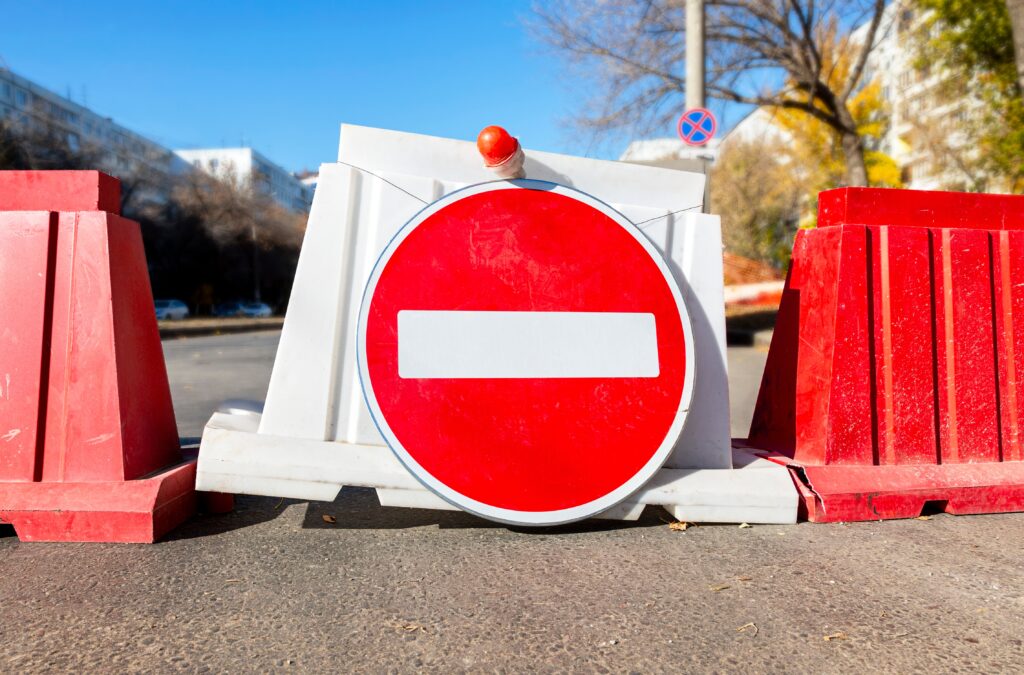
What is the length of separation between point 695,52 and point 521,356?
33.1 ft

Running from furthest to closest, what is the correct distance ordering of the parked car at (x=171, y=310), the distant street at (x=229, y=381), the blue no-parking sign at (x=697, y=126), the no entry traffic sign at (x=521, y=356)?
1. the parked car at (x=171, y=310)
2. the blue no-parking sign at (x=697, y=126)
3. the distant street at (x=229, y=381)
4. the no entry traffic sign at (x=521, y=356)

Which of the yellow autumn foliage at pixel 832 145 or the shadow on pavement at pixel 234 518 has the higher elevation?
the yellow autumn foliage at pixel 832 145

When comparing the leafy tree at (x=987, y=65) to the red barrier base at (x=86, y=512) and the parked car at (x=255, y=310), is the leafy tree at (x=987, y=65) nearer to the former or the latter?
the red barrier base at (x=86, y=512)

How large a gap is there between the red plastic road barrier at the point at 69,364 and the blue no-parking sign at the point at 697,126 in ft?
29.7

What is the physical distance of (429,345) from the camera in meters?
2.50

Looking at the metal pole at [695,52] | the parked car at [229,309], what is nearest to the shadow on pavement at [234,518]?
the metal pole at [695,52]

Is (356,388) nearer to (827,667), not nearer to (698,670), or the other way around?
(698,670)

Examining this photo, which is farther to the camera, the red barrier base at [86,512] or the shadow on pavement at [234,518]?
the shadow on pavement at [234,518]

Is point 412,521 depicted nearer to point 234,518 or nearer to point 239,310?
point 234,518

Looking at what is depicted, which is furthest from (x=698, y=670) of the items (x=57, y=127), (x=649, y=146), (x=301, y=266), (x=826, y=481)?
(x=57, y=127)

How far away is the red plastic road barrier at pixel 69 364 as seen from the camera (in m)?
2.58

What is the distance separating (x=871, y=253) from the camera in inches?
117

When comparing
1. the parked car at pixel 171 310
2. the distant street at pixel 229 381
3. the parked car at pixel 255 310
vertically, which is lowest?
the distant street at pixel 229 381

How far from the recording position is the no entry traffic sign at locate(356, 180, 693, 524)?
97.4 inches
